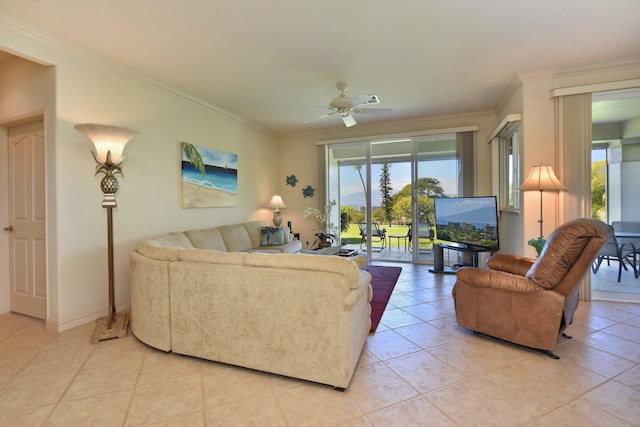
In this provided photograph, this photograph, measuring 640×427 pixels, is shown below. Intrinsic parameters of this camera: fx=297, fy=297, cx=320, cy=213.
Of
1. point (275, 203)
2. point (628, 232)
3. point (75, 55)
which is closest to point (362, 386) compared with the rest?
point (75, 55)

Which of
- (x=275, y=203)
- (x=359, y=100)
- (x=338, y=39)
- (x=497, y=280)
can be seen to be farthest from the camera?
(x=275, y=203)

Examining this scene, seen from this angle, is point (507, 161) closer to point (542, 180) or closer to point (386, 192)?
point (542, 180)

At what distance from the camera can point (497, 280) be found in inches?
94.4

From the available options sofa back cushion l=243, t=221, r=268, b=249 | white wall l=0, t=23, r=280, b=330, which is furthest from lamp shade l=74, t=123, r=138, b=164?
sofa back cushion l=243, t=221, r=268, b=249

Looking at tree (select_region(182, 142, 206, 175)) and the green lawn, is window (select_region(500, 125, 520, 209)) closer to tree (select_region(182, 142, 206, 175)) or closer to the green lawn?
the green lawn

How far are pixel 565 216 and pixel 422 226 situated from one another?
240 centimetres

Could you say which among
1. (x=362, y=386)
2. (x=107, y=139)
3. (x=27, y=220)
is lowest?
(x=362, y=386)

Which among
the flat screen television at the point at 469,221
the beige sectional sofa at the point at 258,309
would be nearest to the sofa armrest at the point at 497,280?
the beige sectional sofa at the point at 258,309

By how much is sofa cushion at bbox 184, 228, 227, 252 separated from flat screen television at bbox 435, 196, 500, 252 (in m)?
3.49

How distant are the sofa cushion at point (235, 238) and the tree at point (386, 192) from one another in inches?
110

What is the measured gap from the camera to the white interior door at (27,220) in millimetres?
3027

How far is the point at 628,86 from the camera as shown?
3.25 meters

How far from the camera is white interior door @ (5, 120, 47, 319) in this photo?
303 centimetres

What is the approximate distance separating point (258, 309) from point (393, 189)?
4587 millimetres
